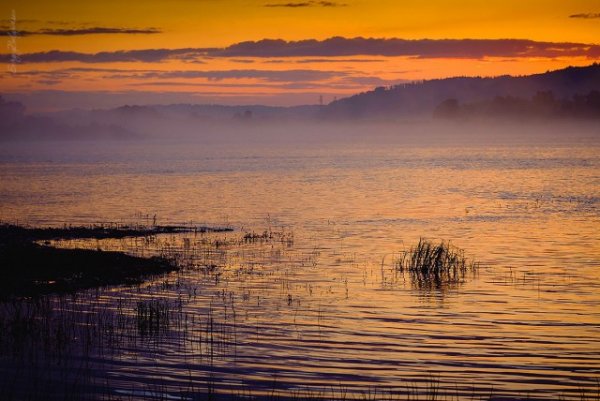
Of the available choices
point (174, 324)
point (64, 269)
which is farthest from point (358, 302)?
point (64, 269)

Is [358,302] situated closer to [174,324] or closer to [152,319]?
[174,324]

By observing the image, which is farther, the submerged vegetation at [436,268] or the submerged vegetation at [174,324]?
the submerged vegetation at [436,268]

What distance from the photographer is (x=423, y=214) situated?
2359 inches

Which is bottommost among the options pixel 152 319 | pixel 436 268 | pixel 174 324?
pixel 174 324

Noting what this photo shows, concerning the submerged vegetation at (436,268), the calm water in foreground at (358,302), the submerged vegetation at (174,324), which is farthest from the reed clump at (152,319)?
the submerged vegetation at (436,268)

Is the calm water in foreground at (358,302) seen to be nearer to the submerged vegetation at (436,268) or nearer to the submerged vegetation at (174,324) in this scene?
the submerged vegetation at (174,324)

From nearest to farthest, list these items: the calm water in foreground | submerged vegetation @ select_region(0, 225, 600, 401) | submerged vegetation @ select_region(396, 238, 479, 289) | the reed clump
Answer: submerged vegetation @ select_region(0, 225, 600, 401) < the calm water in foreground < the reed clump < submerged vegetation @ select_region(396, 238, 479, 289)

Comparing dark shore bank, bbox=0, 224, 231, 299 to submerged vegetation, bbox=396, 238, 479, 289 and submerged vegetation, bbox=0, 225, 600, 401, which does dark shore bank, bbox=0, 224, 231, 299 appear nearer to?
submerged vegetation, bbox=0, 225, 600, 401

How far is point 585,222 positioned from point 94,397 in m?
41.8

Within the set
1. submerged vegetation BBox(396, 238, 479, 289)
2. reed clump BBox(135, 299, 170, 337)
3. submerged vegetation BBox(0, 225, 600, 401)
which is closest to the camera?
submerged vegetation BBox(0, 225, 600, 401)

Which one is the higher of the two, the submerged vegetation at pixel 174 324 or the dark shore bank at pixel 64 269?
the dark shore bank at pixel 64 269

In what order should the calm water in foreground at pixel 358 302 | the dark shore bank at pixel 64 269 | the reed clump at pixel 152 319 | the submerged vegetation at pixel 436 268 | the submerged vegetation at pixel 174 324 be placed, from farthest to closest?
the submerged vegetation at pixel 436 268, the dark shore bank at pixel 64 269, the reed clump at pixel 152 319, the calm water in foreground at pixel 358 302, the submerged vegetation at pixel 174 324

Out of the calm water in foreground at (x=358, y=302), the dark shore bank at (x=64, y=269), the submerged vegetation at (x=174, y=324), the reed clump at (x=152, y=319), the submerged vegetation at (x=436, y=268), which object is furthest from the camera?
the submerged vegetation at (x=436, y=268)

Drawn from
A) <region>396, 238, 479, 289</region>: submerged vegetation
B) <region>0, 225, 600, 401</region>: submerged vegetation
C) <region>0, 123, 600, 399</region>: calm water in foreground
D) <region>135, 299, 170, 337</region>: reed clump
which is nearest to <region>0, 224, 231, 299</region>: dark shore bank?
<region>0, 225, 600, 401</region>: submerged vegetation
